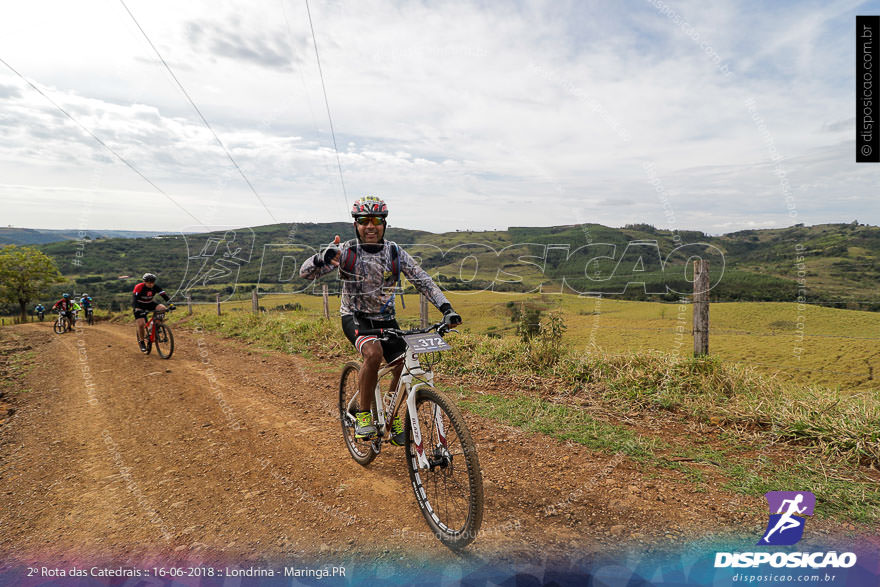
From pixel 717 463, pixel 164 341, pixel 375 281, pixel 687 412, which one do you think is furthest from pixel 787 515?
pixel 164 341

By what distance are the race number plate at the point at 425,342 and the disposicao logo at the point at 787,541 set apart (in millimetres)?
2520

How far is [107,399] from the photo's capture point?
272 inches

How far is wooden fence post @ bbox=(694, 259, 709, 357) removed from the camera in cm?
638

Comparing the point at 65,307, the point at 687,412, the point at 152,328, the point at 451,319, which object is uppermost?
the point at 451,319

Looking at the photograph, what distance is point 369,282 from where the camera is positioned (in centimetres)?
389

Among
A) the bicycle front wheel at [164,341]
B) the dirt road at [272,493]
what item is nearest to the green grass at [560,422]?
the dirt road at [272,493]

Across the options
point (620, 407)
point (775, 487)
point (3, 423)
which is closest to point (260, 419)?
point (3, 423)

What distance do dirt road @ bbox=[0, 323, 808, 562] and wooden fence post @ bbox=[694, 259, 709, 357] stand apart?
3283 mm

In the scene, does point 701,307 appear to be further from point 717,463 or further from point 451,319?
point 451,319

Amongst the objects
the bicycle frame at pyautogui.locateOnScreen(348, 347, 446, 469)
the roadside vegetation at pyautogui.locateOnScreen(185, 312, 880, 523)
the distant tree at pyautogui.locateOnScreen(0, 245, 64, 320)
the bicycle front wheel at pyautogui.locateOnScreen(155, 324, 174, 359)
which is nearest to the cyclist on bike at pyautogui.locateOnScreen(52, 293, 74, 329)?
the bicycle front wheel at pyautogui.locateOnScreen(155, 324, 174, 359)

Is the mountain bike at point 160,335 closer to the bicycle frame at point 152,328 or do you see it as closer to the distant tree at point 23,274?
the bicycle frame at point 152,328

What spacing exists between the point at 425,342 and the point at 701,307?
5596 mm

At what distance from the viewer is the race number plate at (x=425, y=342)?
10.3 feet

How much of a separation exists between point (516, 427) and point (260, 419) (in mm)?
3728
